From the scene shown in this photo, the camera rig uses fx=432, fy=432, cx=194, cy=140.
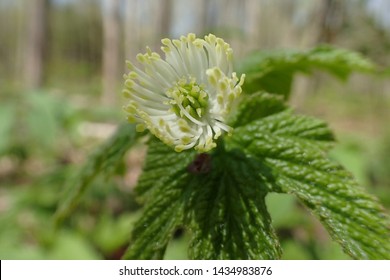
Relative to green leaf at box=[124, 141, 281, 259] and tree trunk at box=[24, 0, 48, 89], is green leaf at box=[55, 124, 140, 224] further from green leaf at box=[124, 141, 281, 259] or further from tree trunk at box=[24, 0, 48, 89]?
tree trunk at box=[24, 0, 48, 89]

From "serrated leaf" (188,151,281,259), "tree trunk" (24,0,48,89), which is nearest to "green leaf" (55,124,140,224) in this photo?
"serrated leaf" (188,151,281,259)

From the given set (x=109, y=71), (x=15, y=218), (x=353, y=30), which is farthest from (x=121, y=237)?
(x=109, y=71)

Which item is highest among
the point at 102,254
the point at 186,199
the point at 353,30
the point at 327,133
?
the point at 353,30

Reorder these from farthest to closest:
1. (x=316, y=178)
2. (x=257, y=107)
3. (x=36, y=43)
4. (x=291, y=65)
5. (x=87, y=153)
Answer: (x=36, y=43) → (x=87, y=153) → (x=291, y=65) → (x=257, y=107) → (x=316, y=178)

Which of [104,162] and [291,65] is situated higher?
[291,65]

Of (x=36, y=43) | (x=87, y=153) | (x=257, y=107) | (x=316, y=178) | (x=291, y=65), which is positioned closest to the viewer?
(x=316, y=178)

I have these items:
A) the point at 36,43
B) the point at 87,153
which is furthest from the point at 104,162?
the point at 36,43

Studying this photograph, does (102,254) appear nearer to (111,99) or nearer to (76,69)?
(111,99)

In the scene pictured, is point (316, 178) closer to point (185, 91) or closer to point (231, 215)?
point (231, 215)
